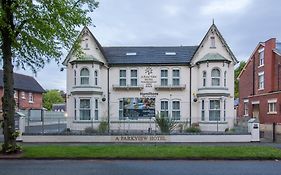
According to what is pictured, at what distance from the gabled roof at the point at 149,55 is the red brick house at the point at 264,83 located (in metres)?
9.25

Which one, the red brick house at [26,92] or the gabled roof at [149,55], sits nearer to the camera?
the gabled roof at [149,55]

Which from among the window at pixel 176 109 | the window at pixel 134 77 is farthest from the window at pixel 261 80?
the window at pixel 134 77

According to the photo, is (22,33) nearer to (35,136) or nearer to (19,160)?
(19,160)

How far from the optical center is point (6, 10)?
53.8ft

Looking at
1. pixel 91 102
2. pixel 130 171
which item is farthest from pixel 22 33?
pixel 91 102

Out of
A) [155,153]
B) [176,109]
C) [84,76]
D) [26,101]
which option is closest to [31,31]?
[155,153]

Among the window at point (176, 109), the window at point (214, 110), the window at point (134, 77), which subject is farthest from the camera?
the window at point (134, 77)

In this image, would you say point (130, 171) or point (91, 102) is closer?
point (130, 171)

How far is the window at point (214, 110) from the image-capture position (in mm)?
32375

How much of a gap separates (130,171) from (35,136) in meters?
13.4

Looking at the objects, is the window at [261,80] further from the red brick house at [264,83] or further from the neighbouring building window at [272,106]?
the neighbouring building window at [272,106]

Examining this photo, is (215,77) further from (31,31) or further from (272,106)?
(31,31)

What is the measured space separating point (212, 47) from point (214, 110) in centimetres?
584

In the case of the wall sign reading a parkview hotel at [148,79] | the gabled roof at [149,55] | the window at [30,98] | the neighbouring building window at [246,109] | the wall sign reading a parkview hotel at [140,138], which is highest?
the gabled roof at [149,55]
